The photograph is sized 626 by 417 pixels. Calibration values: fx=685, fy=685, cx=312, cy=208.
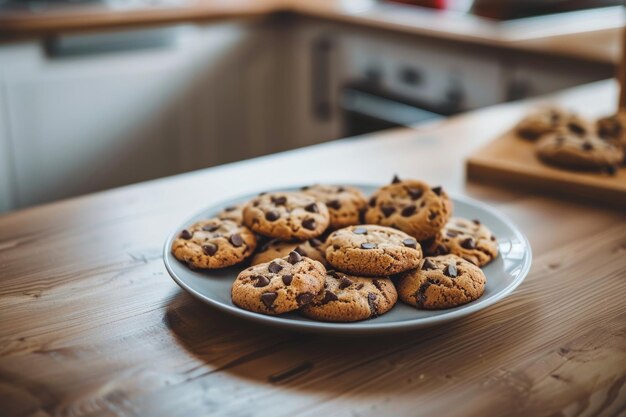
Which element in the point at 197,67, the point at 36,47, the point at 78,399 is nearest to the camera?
the point at 78,399

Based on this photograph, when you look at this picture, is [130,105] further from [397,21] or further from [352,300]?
[352,300]

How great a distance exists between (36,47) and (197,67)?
697 millimetres

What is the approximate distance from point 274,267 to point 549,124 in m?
0.93

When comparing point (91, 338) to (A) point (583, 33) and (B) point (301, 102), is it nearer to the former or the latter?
(A) point (583, 33)

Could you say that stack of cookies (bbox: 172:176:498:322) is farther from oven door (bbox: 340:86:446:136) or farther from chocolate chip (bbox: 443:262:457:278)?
oven door (bbox: 340:86:446:136)

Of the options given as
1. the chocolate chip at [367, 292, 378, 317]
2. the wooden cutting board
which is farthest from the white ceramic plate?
the wooden cutting board

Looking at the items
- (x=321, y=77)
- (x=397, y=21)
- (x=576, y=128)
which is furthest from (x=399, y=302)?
(x=321, y=77)

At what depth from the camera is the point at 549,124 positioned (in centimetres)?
152

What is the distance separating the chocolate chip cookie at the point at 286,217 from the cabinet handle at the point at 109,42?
193 cm

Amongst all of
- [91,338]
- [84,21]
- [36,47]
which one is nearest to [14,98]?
[36,47]

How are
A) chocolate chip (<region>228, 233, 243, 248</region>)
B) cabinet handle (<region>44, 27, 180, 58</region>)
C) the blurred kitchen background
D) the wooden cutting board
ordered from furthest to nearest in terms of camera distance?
1. cabinet handle (<region>44, 27, 180, 58</region>)
2. the blurred kitchen background
3. the wooden cutting board
4. chocolate chip (<region>228, 233, 243, 248</region>)

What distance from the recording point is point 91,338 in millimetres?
809

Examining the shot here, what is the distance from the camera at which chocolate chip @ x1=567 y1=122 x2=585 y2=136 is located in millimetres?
1461

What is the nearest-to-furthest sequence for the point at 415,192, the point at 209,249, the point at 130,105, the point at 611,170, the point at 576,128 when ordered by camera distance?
the point at 209,249, the point at 415,192, the point at 611,170, the point at 576,128, the point at 130,105
